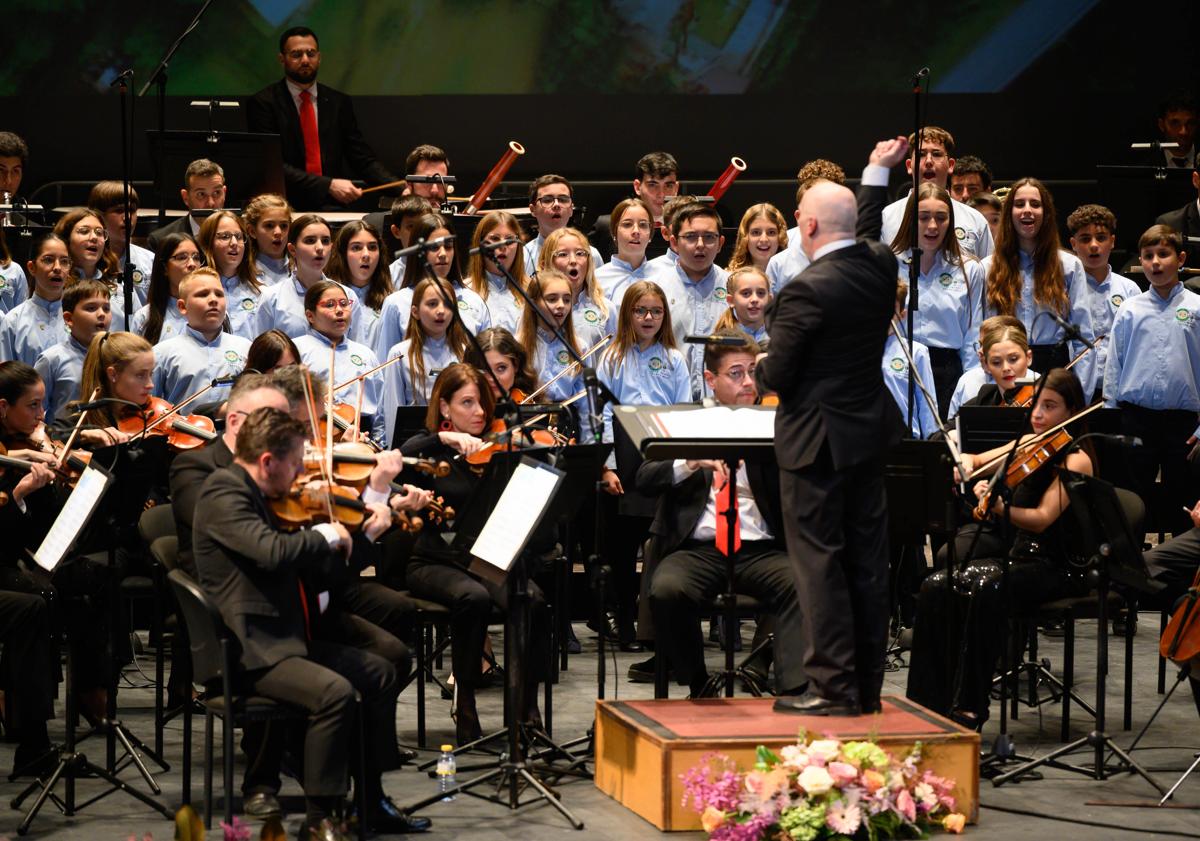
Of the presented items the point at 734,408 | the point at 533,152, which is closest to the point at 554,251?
the point at 734,408

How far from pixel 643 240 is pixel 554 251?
74 centimetres

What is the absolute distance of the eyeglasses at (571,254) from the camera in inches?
282

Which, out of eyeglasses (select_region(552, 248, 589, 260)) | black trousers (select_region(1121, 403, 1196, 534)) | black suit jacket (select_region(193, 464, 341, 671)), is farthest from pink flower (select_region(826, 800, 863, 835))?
black trousers (select_region(1121, 403, 1196, 534))

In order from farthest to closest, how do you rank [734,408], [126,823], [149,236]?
[149,236] → [734,408] → [126,823]

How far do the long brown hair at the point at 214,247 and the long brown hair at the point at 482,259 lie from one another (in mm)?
972

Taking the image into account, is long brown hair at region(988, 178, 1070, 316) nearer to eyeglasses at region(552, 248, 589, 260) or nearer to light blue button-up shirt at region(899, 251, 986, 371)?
light blue button-up shirt at region(899, 251, 986, 371)

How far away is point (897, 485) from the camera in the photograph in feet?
18.3

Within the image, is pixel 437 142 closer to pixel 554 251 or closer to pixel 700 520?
pixel 554 251

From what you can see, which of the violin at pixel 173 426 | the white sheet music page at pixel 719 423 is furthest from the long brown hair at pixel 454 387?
the white sheet music page at pixel 719 423

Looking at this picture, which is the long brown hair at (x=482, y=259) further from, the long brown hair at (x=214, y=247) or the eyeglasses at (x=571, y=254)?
the long brown hair at (x=214, y=247)

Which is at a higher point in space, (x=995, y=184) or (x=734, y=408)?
(x=995, y=184)

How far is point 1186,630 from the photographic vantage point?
5160 millimetres

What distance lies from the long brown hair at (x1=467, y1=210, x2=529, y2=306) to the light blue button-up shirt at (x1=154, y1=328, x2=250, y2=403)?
3.77ft

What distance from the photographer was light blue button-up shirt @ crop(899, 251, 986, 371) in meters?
7.56
